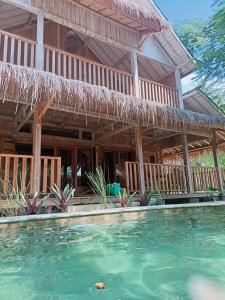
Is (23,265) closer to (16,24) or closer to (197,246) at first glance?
(197,246)

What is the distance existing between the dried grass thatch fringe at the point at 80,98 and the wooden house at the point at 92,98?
2 centimetres

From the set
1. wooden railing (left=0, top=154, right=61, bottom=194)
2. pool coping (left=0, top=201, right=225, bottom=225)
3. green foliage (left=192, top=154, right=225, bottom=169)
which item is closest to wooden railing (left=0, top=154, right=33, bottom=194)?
wooden railing (left=0, top=154, right=61, bottom=194)

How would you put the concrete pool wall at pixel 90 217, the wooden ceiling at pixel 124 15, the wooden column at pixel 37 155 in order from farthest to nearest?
the wooden ceiling at pixel 124 15 → the wooden column at pixel 37 155 → the concrete pool wall at pixel 90 217

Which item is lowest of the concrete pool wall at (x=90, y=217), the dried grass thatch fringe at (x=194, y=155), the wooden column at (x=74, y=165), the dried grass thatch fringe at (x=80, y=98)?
the concrete pool wall at (x=90, y=217)

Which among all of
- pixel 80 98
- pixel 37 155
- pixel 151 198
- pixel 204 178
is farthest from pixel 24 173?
pixel 204 178

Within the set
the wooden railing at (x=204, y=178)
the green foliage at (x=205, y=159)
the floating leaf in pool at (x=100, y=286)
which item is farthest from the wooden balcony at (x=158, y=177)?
the floating leaf in pool at (x=100, y=286)

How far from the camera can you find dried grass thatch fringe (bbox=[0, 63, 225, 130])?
15.9ft

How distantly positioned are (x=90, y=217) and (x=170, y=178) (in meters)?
4.00

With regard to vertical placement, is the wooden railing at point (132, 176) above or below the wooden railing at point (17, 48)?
below

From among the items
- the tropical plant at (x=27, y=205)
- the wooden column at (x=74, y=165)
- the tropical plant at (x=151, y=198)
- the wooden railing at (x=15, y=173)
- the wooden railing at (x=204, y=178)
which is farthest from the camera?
the wooden column at (x=74, y=165)

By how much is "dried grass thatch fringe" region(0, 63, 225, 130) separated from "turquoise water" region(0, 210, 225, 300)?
2489 mm

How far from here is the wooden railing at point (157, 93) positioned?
303 inches

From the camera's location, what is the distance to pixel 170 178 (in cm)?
809

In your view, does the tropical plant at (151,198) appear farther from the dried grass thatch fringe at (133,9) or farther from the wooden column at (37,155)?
the dried grass thatch fringe at (133,9)
